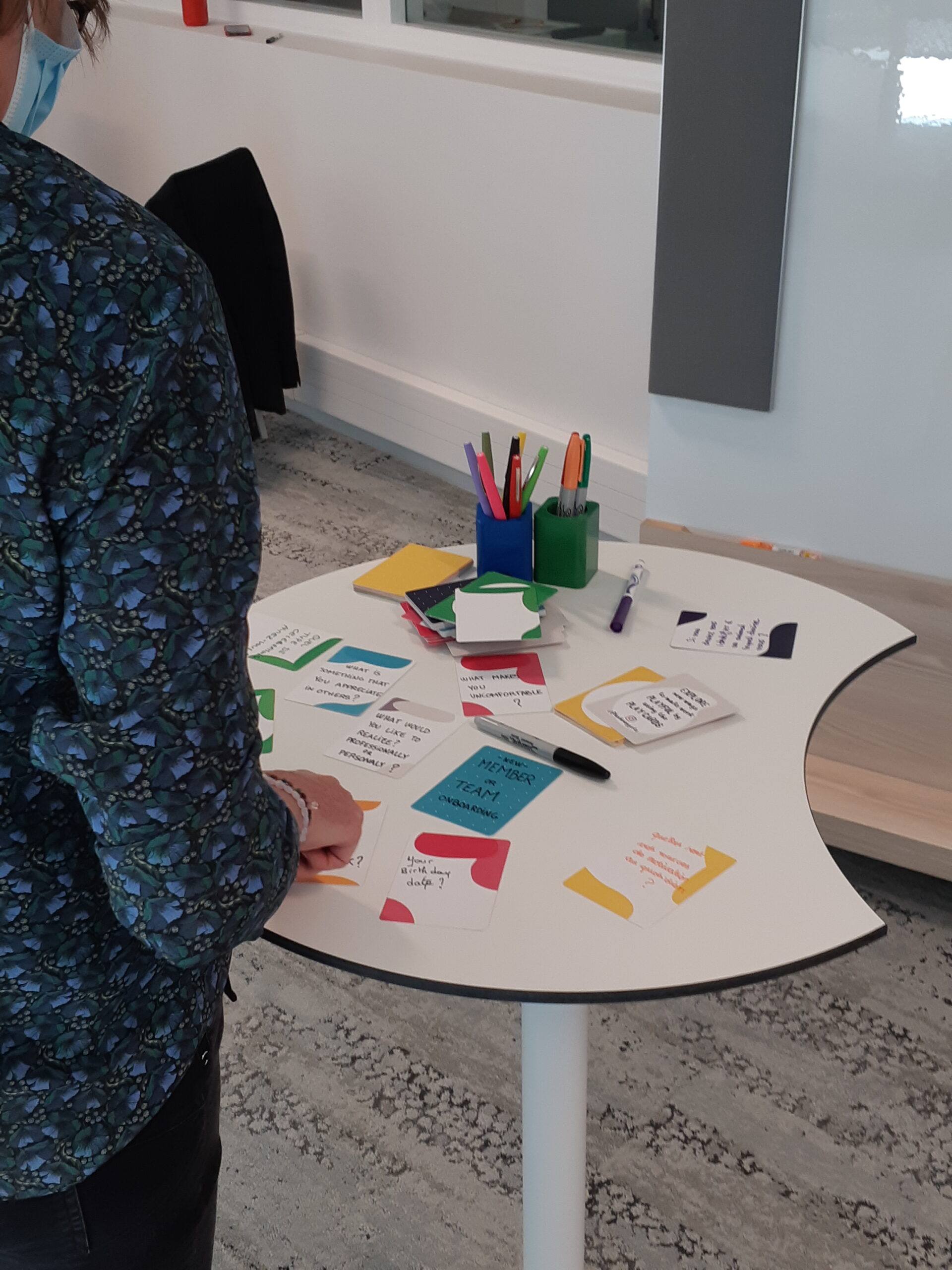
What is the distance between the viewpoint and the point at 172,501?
2.20 feet

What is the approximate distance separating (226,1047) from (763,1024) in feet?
2.70

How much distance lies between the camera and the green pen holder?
1.51 meters

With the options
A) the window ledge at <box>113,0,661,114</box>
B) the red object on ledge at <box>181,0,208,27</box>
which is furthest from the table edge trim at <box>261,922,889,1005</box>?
the red object on ledge at <box>181,0,208,27</box>

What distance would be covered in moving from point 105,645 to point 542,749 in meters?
0.61

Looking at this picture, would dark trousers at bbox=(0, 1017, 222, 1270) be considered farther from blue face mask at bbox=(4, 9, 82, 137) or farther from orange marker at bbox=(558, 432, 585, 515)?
orange marker at bbox=(558, 432, 585, 515)

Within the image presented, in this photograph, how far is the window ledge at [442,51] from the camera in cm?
303

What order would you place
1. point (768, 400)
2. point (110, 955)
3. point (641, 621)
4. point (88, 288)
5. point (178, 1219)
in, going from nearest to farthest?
1. point (88, 288)
2. point (110, 955)
3. point (178, 1219)
4. point (641, 621)
5. point (768, 400)

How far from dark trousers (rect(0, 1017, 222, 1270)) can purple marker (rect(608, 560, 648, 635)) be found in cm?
67

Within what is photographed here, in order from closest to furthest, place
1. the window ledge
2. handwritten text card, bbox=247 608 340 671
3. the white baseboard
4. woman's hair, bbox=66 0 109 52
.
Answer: woman's hair, bbox=66 0 109 52 → handwritten text card, bbox=247 608 340 671 → the window ledge → the white baseboard

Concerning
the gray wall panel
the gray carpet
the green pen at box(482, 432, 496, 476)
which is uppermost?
the gray wall panel

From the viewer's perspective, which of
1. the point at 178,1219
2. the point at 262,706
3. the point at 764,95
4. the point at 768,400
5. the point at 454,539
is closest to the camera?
the point at 178,1219

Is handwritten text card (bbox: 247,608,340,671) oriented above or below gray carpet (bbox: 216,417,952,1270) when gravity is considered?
above

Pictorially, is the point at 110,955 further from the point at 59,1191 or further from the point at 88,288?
the point at 88,288

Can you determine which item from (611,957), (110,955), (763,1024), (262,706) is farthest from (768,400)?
(110,955)
